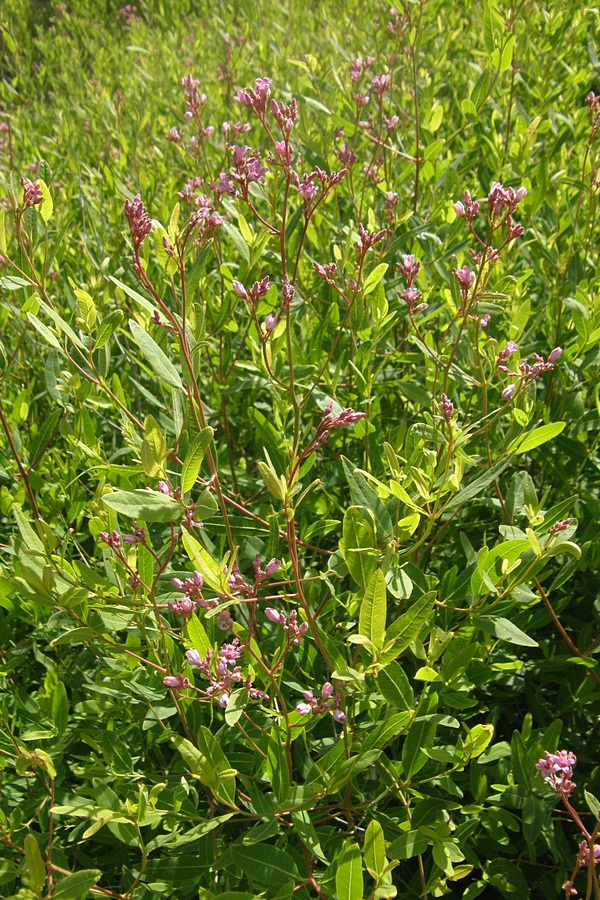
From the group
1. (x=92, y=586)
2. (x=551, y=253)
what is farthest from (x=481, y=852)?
(x=551, y=253)

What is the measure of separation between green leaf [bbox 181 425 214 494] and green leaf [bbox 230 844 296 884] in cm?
68

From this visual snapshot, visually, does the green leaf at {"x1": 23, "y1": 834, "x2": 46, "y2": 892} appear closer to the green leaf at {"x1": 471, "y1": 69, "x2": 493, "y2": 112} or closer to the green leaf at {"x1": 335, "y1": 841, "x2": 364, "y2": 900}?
the green leaf at {"x1": 335, "y1": 841, "x2": 364, "y2": 900}

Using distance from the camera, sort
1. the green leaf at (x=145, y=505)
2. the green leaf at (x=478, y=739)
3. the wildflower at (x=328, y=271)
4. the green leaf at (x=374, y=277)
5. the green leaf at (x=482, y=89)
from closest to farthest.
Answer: the green leaf at (x=145, y=505) → the green leaf at (x=478, y=739) → the wildflower at (x=328, y=271) → the green leaf at (x=374, y=277) → the green leaf at (x=482, y=89)

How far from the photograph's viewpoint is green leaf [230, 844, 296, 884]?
1416 millimetres

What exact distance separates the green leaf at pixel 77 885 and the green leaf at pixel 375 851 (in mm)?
427

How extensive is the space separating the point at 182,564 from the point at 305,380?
61 cm

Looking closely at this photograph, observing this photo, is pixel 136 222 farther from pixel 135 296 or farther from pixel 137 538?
pixel 137 538

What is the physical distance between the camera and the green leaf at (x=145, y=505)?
1.18 m

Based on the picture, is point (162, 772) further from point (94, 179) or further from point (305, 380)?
point (94, 179)

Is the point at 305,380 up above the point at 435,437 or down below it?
below

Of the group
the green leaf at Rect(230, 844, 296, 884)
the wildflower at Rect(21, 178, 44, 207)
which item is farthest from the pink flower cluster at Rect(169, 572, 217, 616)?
the wildflower at Rect(21, 178, 44, 207)

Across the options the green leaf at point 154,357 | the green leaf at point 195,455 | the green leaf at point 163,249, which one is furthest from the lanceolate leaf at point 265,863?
the green leaf at point 163,249

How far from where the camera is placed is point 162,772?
A: 6.34ft

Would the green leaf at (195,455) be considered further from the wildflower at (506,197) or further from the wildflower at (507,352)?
the wildflower at (506,197)
